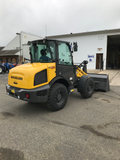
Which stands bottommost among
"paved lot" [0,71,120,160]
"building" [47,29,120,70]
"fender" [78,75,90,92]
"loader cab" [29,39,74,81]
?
"paved lot" [0,71,120,160]

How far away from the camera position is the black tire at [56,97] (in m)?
4.07

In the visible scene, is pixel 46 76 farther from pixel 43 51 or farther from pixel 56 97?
pixel 43 51

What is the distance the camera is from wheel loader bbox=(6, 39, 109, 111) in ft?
12.1

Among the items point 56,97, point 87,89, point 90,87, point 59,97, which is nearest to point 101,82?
point 90,87

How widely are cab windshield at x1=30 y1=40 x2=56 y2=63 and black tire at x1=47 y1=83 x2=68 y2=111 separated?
0.92 m

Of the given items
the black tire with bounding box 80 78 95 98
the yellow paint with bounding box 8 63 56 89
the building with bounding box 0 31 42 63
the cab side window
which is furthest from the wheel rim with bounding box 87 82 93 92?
the building with bounding box 0 31 42 63

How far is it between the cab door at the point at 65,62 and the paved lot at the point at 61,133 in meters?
1.20

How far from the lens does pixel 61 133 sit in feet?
10.0

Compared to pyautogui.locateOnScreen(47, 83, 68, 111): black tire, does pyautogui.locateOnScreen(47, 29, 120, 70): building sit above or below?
above

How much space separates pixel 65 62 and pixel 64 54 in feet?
0.94

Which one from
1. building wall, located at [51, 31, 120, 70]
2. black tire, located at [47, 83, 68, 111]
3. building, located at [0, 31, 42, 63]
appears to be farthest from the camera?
building, located at [0, 31, 42, 63]

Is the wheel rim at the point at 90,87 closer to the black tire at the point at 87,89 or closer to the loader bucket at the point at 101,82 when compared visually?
the black tire at the point at 87,89

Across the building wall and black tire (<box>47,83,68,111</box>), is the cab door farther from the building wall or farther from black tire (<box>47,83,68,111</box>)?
the building wall

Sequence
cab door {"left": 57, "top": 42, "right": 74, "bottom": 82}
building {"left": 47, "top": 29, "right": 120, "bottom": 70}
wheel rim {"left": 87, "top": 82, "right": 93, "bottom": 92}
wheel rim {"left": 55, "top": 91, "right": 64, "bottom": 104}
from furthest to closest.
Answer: building {"left": 47, "top": 29, "right": 120, "bottom": 70} < wheel rim {"left": 87, "top": 82, "right": 93, "bottom": 92} < cab door {"left": 57, "top": 42, "right": 74, "bottom": 82} < wheel rim {"left": 55, "top": 91, "right": 64, "bottom": 104}
